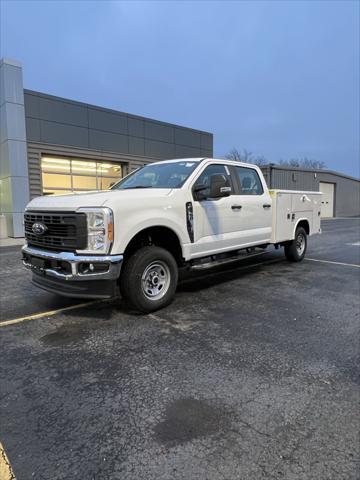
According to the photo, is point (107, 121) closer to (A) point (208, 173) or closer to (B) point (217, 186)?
(A) point (208, 173)

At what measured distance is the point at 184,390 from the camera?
9.78 feet

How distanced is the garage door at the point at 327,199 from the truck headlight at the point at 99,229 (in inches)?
1366

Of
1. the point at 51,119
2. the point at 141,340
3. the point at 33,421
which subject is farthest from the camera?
the point at 51,119

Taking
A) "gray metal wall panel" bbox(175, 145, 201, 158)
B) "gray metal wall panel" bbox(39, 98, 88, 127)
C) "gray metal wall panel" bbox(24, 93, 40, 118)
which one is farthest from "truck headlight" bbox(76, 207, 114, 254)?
→ "gray metal wall panel" bbox(175, 145, 201, 158)

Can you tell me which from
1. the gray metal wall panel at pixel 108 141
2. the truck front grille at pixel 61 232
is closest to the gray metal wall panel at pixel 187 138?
the gray metal wall panel at pixel 108 141

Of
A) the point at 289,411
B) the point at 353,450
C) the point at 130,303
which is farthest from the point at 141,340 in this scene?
the point at 353,450

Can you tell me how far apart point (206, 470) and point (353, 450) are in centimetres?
98

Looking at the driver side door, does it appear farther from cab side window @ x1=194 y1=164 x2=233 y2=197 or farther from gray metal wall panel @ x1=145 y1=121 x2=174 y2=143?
gray metal wall panel @ x1=145 y1=121 x2=174 y2=143

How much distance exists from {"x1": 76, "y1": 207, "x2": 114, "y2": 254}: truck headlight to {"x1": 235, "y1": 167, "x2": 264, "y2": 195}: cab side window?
3173 mm

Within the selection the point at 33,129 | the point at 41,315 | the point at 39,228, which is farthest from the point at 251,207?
the point at 33,129

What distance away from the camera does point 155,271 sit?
487 centimetres

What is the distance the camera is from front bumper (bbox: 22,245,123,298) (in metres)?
4.14

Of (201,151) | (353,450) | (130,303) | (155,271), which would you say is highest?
(201,151)

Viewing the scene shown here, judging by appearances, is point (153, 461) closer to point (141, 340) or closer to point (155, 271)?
point (141, 340)
